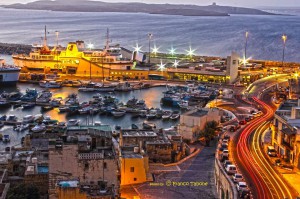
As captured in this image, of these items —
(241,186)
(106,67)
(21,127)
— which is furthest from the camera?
(106,67)

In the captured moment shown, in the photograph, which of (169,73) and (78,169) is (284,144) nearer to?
(78,169)

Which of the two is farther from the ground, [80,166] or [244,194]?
[80,166]

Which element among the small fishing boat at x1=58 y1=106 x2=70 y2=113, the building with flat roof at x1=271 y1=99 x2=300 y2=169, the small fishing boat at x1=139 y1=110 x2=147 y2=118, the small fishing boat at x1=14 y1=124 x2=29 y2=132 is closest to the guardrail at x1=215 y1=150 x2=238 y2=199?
the building with flat roof at x1=271 y1=99 x2=300 y2=169

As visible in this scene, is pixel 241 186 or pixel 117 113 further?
pixel 117 113

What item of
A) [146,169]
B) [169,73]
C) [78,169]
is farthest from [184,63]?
[78,169]

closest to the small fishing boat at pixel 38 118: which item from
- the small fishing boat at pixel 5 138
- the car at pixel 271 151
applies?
the small fishing boat at pixel 5 138

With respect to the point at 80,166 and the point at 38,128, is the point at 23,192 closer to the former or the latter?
the point at 80,166

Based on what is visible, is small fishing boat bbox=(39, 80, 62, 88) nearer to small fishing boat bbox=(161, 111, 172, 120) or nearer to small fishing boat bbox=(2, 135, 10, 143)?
small fishing boat bbox=(161, 111, 172, 120)

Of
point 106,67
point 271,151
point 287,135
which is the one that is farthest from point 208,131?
point 106,67
